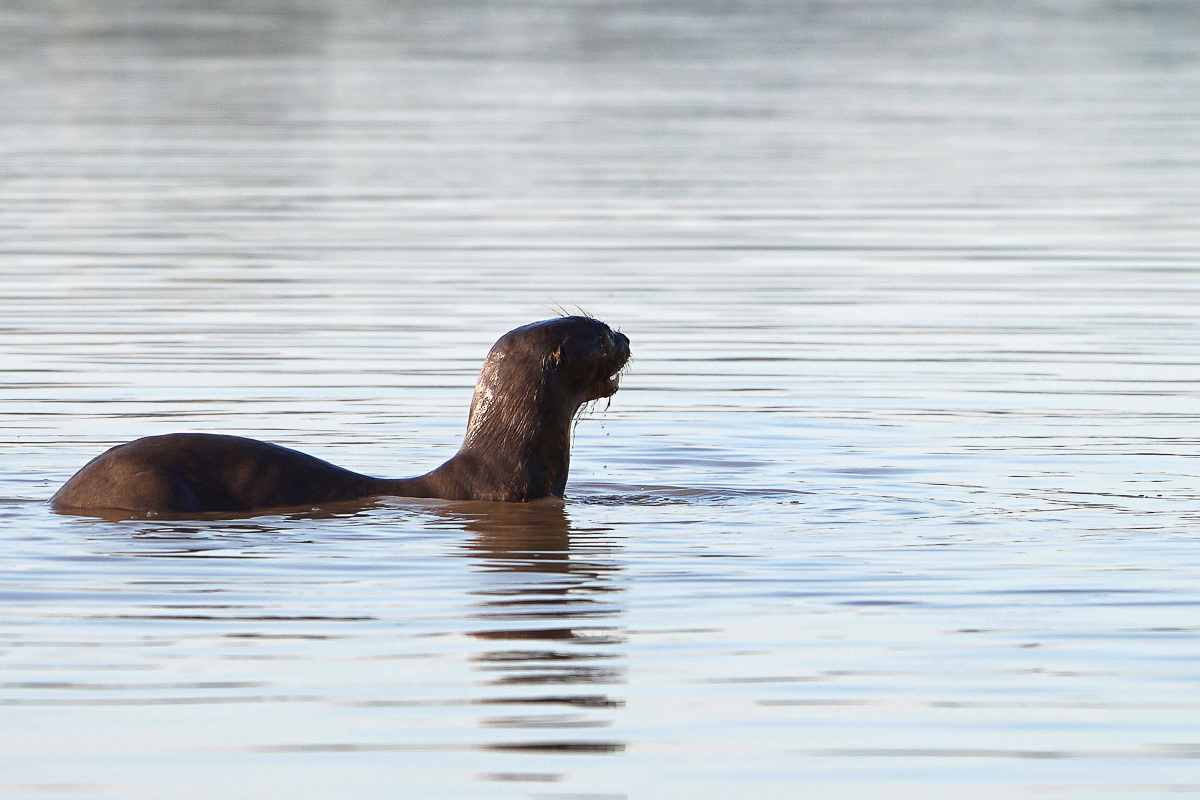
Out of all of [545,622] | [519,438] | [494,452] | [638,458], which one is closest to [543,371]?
[519,438]

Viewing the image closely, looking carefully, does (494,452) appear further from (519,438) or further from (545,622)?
(545,622)

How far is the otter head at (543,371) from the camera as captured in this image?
36.9 ft

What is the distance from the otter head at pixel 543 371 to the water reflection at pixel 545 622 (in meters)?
0.43

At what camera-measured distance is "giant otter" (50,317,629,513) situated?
35.2 feet

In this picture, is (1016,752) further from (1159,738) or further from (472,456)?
(472,456)

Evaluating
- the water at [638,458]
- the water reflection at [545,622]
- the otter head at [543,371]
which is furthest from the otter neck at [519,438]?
the water at [638,458]

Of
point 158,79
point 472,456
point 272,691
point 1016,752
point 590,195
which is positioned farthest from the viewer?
point 158,79

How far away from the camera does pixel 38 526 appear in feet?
34.0

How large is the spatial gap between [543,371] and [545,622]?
2.81 m

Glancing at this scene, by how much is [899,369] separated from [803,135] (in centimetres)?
1779

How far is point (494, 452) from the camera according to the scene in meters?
11.4

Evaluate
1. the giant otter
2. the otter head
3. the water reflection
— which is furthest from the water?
the otter head

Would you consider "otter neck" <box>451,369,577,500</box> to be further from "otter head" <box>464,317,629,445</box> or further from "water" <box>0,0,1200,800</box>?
"water" <box>0,0,1200,800</box>

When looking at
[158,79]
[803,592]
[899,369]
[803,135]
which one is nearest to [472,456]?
[803,592]
